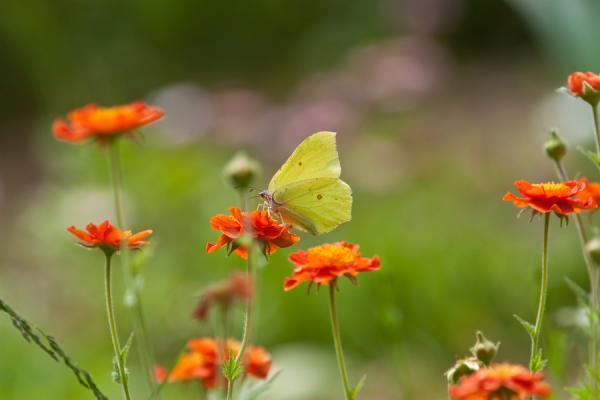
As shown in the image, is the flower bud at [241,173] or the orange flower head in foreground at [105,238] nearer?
the orange flower head in foreground at [105,238]

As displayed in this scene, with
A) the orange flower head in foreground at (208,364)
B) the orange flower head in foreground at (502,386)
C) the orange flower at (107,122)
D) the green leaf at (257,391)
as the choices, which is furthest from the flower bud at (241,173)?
the orange flower head in foreground at (502,386)

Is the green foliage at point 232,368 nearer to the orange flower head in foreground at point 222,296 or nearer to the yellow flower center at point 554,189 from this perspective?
the orange flower head in foreground at point 222,296

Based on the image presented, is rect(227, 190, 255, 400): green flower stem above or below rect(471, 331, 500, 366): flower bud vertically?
above

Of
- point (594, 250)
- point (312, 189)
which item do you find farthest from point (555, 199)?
point (312, 189)

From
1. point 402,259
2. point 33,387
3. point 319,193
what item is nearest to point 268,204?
point 319,193

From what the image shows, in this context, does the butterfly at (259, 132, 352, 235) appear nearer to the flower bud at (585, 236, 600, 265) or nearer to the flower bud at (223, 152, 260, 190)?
the flower bud at (223, 152, 260, 190)

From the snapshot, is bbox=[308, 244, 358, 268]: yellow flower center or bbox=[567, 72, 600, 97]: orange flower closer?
bbox=[308, 244, 358, 268]: yellow flower center

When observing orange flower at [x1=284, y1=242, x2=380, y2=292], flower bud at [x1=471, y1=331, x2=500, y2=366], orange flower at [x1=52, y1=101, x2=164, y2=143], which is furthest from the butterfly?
flower bud at [x1=471, y1=331, x2=500, y2=366]
